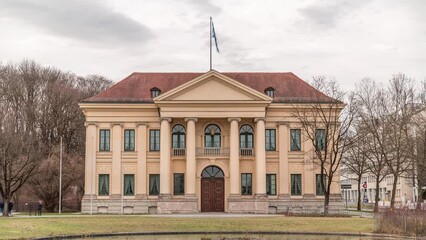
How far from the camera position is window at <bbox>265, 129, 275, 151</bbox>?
63.8 metres

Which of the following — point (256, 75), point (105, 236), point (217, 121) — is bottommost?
point (105, 236)

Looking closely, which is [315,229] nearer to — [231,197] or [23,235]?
[23,235]

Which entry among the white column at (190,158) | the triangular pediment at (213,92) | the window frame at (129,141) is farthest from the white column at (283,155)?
the window frame at (129,141)

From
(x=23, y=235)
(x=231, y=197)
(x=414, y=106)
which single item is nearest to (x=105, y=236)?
(x=23, y=235)

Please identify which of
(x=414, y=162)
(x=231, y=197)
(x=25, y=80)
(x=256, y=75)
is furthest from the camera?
(x=25, y=80)

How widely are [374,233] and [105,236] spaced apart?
12.3 m

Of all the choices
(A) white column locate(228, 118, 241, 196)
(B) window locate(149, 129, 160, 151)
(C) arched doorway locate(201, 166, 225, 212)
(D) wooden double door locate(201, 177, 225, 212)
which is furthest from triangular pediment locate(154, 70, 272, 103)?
(D) wooden double door locate(201, 177, 225, 212)

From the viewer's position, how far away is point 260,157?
61875 millimetres

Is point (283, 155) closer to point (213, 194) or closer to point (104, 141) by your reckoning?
point (213, 194)

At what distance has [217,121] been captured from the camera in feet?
207

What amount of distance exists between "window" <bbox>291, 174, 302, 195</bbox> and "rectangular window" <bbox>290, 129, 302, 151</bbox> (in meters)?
2.59

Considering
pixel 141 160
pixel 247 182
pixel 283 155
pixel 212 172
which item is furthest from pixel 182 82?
pixel 283 155

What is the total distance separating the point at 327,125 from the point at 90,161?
889 inches

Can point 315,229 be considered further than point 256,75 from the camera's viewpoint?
No
